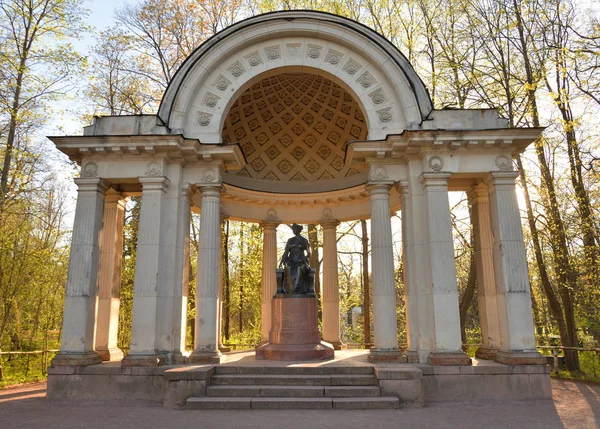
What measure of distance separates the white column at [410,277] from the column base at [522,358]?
2559mm

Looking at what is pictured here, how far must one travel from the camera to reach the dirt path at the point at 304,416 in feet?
28.4

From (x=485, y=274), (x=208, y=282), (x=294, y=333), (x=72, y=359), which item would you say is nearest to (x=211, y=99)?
(x=208, y=282)

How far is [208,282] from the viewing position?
45.1 feet

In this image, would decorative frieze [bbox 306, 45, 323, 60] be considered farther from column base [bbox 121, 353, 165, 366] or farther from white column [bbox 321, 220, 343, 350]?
column base [bbox 121, 353, 165, 366]

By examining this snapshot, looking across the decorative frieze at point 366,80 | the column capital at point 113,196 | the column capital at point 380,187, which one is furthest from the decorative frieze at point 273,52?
the column capital at point 113,196

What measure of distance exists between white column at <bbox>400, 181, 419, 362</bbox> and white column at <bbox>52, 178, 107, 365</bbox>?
32.7ft

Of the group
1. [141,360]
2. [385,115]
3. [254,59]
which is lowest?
[141,360]

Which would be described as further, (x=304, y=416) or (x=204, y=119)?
(x=204, y=119)

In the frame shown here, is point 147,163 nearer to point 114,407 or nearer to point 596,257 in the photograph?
point 114,407

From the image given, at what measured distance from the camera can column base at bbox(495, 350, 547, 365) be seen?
12.0 m

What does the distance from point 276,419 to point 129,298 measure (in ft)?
58.8

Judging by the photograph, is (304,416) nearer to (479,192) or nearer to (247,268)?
(479,192)

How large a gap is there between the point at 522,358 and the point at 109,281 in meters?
13.8

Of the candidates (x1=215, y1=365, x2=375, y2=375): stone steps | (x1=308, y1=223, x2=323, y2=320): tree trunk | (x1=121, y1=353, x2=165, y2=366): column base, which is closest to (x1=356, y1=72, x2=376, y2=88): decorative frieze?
A: (x1=215, y1=365, x2=375, y2=375): stone steps
